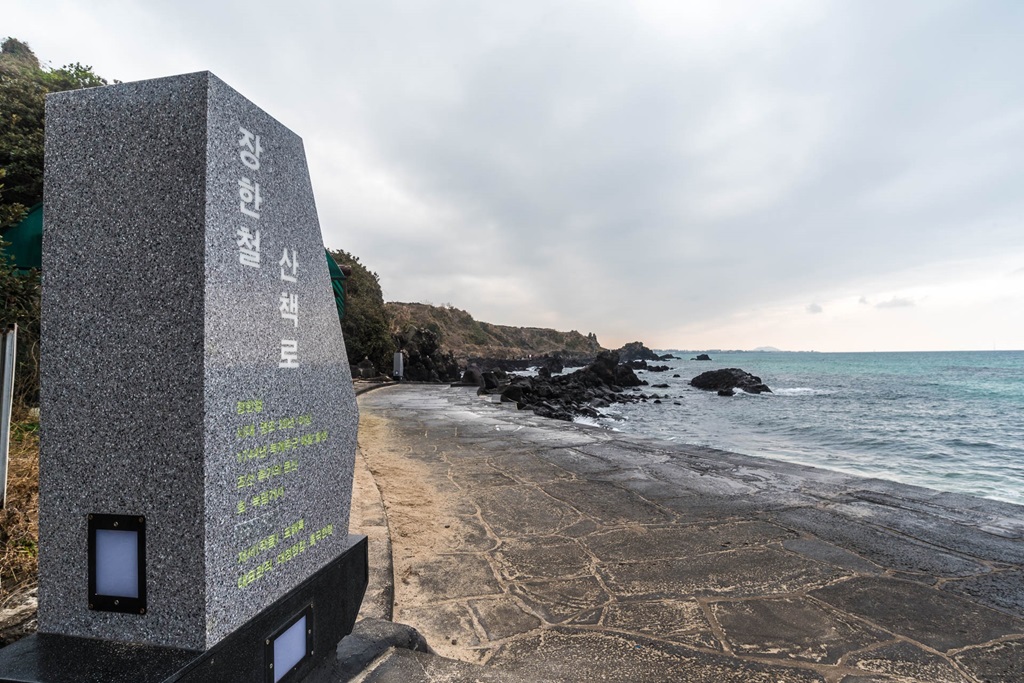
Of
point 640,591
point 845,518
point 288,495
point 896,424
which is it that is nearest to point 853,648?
point 640,591

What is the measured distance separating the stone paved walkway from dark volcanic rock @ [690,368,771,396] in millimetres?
30453

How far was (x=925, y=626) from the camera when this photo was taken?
8.13 ft

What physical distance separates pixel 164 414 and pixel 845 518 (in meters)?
4.84

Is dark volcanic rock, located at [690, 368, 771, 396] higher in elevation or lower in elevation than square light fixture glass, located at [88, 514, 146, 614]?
lower

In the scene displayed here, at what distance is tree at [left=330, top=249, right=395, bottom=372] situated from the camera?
22312 mm

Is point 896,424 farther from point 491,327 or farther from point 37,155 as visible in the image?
point 491,327

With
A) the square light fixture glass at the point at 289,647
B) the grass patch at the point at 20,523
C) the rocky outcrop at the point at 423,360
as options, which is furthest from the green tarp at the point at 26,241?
the rocky outcrop at the point at 423,360

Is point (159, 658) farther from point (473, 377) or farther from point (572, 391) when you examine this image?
point (572, 391)

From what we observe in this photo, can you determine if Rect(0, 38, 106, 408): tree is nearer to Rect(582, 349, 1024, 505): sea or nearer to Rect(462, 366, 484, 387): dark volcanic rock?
Rect(582, 349, 1024, 505): sea

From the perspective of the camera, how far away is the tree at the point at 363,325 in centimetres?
2231

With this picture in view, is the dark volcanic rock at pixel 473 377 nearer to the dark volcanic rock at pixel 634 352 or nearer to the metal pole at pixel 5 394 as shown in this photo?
the metal pole at pixel 5 394

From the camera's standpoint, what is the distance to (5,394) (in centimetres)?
315

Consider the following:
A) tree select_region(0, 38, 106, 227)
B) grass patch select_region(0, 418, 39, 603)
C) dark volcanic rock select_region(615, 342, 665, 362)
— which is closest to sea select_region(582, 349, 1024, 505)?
grass patch select_region(0, 418, 39, 603)

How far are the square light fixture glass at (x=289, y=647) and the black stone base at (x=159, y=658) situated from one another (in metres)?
0.02
